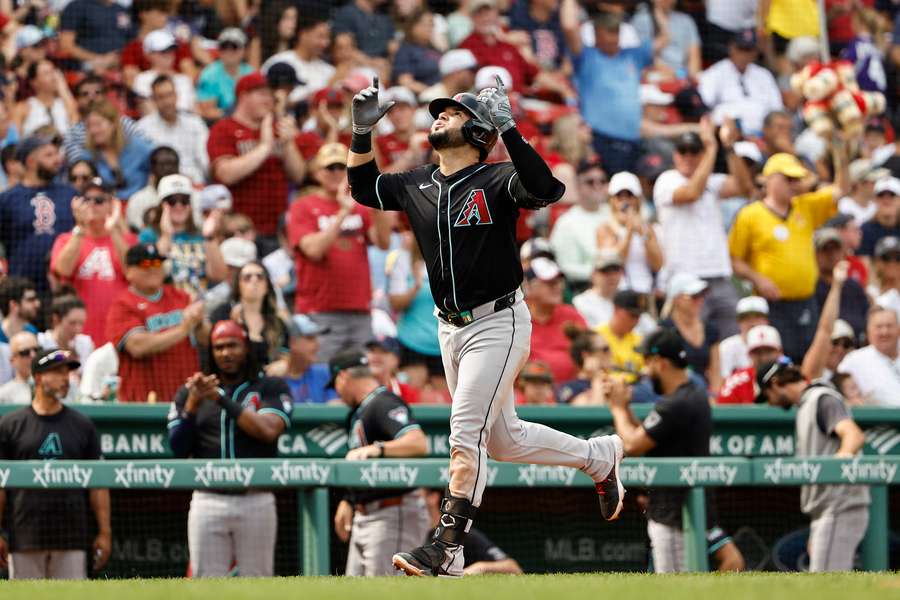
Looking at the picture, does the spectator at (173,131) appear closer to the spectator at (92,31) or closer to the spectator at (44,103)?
the spectator at (44,103)

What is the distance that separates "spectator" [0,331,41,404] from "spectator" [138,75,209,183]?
2.85 meters

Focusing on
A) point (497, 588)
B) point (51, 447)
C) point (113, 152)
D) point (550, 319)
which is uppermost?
point (113, 152)

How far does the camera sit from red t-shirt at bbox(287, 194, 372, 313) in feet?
35.9

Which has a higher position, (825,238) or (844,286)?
(825,238)

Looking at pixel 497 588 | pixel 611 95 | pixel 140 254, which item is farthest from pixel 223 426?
pixel 611 95

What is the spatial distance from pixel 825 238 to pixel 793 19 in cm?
438

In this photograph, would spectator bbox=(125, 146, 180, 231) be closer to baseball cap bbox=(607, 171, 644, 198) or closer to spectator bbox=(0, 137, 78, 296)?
spectator bbox=(0, 137, 78, 296)

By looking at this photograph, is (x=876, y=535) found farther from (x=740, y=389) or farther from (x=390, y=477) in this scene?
(x=390, y=477)

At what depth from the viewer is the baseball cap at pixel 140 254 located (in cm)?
970

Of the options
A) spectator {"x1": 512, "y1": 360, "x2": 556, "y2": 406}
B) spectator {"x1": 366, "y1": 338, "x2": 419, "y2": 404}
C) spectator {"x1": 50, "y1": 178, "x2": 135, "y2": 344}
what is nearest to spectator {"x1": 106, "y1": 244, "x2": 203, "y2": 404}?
spectator {"x1": 50, "y1": 178, "x2": 135, "y2": 344}

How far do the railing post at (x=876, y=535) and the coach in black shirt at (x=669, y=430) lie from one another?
2.93 ft

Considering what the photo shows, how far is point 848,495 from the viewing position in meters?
9.69

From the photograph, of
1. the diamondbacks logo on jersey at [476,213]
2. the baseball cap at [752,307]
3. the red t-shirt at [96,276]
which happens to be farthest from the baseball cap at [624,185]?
the diamondbacks logo on jersey at [476,213]

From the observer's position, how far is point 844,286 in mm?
12594
